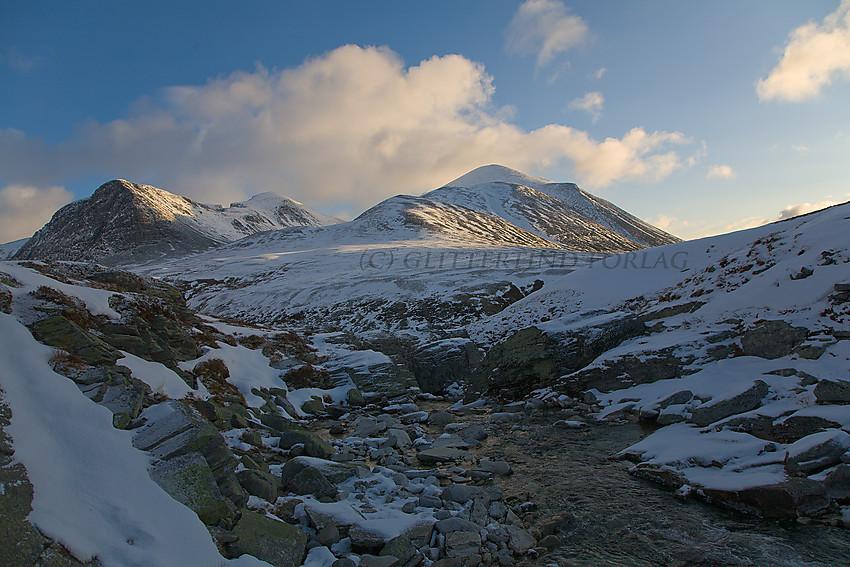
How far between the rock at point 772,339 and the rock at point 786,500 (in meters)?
6.94

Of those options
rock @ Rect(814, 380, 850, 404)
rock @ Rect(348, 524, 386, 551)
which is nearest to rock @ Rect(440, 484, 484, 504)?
rock @ Rect(348, 524, 386, 551)

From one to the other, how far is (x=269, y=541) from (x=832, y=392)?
544 inches

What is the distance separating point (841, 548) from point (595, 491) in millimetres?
4019

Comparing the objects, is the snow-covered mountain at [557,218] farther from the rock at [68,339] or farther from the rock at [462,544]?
the rock at [68,339]

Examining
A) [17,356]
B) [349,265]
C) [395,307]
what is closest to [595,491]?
[17,356]

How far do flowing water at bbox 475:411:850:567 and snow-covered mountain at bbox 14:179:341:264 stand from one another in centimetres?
13635

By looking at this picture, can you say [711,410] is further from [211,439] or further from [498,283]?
[498,283]

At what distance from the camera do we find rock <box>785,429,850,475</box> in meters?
8.62

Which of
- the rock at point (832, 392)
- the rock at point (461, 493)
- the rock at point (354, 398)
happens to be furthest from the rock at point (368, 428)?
the rock at point (832, 392)

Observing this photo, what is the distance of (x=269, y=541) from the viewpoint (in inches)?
266

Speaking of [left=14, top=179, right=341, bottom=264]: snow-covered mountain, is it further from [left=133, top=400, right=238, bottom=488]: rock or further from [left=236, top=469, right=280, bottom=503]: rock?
[left=236, top=469, right=280, bottom=503]: rock

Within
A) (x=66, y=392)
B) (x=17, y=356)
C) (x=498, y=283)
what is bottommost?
(x=66, y=392)

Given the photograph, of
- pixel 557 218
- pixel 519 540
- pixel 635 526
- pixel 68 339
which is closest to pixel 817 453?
pixel 635 526

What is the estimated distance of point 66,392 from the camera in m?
7.73
